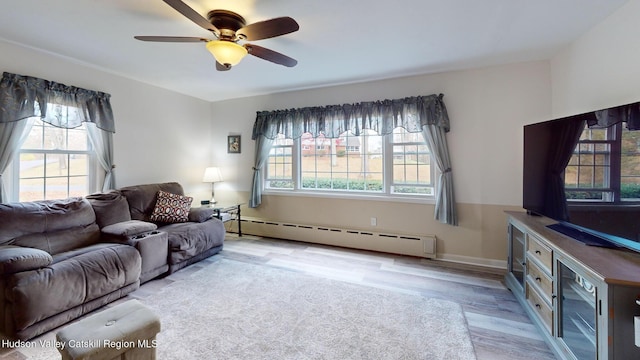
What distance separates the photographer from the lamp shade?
4605mm

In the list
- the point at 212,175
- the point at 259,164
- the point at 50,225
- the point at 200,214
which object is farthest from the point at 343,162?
the point at 50,225

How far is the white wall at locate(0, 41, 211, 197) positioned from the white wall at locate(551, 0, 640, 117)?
5.29 m

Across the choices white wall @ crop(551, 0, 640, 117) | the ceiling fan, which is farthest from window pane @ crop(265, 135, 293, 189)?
white wall @ crop(551, 0, 640, 117)

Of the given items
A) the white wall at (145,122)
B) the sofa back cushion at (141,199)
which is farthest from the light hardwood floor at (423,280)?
the white wall at (145,122)

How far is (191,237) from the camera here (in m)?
3.23

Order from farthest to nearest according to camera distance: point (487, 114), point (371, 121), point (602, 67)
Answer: point (371, 121) < point (487, 114) < point (602, 67)

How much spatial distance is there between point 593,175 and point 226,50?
280 cm

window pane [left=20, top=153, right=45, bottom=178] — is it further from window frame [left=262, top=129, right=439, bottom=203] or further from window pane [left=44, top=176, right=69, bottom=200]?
window frame [left=262, top=129, right=439, bottom=203]

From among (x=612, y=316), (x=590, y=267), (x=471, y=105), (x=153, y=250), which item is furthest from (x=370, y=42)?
(x=153, y=250)

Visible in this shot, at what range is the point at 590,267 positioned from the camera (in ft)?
4.46

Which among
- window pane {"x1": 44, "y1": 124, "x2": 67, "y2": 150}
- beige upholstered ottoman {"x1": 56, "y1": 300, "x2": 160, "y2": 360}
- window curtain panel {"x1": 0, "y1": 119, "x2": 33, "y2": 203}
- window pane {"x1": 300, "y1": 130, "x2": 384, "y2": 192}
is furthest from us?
window pane {"x1": 300, "y1": 130, "x2": 384, "y2": 192}

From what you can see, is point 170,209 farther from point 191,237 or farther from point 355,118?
point 355,118

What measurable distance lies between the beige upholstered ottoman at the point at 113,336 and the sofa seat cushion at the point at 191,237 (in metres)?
1.65

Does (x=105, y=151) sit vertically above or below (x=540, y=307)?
above
